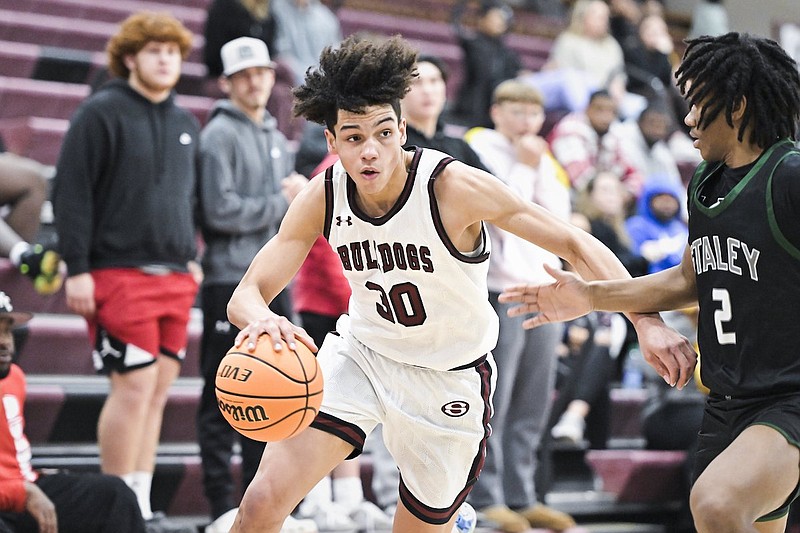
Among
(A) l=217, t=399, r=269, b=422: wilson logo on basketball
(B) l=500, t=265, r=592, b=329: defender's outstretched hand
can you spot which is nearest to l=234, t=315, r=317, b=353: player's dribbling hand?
(A) l=217, t=399, r=269, b=422: wilson logo on basketball

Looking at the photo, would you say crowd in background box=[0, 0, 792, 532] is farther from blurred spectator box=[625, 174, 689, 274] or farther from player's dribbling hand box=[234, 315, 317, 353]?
player's dribbling hand box=[234, 315, 317, 353]

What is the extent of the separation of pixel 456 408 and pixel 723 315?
0.99m

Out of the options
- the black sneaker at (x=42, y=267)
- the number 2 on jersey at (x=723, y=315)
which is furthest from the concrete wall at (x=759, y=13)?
the number 2 on jersey at (x=723, y=315)

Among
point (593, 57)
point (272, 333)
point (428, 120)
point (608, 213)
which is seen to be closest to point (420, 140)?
point (428, 120)

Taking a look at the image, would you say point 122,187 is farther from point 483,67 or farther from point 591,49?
point 591,49

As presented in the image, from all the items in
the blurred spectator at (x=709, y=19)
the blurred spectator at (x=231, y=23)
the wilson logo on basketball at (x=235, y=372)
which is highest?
the blurred spectator at (x=709, y=19)

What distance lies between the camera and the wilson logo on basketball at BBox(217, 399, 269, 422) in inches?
140

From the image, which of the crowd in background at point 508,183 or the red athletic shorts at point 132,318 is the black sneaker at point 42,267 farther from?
the red athletic shorts at point 132,318

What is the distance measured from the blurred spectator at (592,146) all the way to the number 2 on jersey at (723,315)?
4670mm

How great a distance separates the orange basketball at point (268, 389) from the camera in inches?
139

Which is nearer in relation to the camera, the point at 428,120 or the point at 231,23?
the point at 428,120

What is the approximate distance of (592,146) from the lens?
9.16m

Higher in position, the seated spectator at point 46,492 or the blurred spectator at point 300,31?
the blurred spectator at point 300,31

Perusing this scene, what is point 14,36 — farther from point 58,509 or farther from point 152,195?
point 58,509
